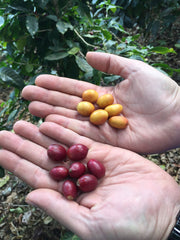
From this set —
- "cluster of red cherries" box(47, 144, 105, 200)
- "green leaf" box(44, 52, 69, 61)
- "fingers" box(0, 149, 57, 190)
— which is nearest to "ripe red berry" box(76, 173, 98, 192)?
"cluster of red cherries" box(47, 144, 105, 200)

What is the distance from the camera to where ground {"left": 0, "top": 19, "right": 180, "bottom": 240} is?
2.65m

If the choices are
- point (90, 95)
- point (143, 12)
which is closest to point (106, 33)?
point (90, 95)

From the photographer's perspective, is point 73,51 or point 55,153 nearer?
point 55,153

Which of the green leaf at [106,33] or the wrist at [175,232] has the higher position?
the green leaf at [106,33]

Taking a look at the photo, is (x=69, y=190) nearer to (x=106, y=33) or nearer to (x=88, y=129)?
(x=88, y=129)

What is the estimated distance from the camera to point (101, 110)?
2299mm

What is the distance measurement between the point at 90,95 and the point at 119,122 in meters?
0.48

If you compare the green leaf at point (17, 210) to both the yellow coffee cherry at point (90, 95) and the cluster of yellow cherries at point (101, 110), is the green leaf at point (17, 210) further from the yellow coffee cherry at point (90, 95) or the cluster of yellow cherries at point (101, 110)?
the yellow coffee cherry at point (90, 95)

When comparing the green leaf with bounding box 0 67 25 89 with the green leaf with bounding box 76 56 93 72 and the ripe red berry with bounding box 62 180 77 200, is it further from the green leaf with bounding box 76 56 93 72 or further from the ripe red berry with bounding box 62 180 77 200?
the ripe red berry with bounding box 62 180 77 200

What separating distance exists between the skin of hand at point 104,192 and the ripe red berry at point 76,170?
0.49ft

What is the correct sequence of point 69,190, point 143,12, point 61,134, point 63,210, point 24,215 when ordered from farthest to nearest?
point 143,12 < point 24,215 < point 61,134 < point 69,190 < point 63,210


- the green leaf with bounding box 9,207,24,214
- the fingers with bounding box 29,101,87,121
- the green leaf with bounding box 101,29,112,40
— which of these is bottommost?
the green leaf with bounding box 9,207,24,214

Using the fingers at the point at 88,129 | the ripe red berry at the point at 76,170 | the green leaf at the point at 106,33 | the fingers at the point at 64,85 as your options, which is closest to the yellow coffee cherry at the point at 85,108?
the fingers at the point at 88,129

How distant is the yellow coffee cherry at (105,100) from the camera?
2.41 meters
